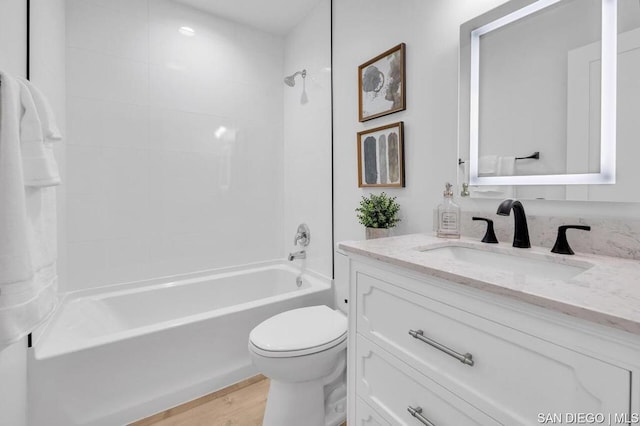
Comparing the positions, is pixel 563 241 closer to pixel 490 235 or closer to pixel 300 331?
pixel 490 235

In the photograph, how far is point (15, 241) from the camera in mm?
738

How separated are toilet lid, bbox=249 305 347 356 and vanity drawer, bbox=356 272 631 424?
477mm

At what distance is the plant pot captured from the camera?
1482mm

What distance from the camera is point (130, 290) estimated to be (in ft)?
6.55

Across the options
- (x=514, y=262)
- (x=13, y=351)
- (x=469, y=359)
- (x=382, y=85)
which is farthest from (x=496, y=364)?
(x=13, y=351)

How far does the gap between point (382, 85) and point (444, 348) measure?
1380 millimetres

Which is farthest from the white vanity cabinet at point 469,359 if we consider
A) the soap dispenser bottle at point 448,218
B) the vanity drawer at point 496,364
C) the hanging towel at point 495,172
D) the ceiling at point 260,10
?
the ceiling at point 260,10

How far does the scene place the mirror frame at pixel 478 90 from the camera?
0.88 metres

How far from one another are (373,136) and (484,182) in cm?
70

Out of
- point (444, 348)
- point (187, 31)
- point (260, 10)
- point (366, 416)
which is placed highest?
point (260, 10)

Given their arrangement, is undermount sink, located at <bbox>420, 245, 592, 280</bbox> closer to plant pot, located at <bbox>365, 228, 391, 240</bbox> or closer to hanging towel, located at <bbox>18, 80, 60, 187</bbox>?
plant pot, located at <bbox>365, 228, 391, 240</bbox>

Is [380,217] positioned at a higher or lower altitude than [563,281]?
higher

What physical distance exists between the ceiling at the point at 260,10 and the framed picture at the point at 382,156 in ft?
4.05

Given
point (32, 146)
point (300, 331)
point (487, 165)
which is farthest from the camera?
point (300, 331)
